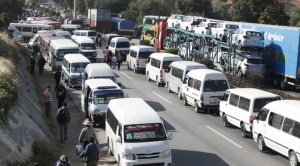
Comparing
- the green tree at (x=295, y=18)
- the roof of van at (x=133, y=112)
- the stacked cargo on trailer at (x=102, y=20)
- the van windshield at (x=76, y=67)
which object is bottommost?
the van windshield at (x=76, y=67)

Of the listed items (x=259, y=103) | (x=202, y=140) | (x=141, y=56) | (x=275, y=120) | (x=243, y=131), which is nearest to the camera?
(x=275, y=120)

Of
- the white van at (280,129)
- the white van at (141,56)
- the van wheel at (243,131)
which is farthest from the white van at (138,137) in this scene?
the white van at (141,56)

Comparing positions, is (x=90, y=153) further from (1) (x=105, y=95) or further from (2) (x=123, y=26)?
(2) (x=123, y=26)

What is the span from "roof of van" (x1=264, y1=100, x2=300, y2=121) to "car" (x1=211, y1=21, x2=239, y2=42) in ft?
75.2

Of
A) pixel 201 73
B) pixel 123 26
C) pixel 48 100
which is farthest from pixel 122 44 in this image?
pixel 123 26

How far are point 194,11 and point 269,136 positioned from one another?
71.2 meters

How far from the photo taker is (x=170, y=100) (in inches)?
1152

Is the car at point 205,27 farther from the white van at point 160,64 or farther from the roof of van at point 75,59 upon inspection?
the roof of van at point 75,59

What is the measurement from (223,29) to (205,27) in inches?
144

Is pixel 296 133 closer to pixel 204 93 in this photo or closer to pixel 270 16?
pixel 204 93

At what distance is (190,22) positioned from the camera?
49906 millimetres

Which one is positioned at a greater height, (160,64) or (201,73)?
(201,73)

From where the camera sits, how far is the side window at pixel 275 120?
1706 centimetres

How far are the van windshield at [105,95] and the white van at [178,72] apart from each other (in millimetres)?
7778
